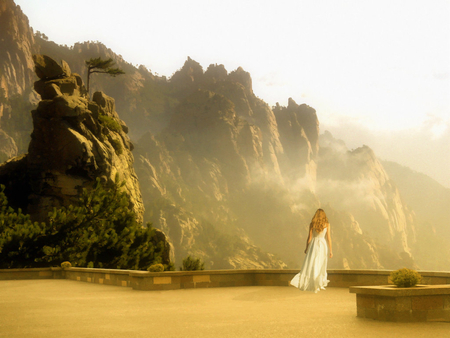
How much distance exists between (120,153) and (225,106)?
10756 cm

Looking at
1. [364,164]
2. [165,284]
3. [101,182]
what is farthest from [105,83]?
[165,284]

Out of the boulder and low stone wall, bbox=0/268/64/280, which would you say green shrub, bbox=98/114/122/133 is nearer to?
the boulder

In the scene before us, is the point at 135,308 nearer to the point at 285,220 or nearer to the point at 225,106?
the point at 285,220

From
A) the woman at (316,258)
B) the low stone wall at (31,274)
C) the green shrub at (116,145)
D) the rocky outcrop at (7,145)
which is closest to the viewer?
the woman at (316,258)

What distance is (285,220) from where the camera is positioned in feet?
483

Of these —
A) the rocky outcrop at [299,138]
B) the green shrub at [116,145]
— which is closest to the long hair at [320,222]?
the green shrub at [116,145]

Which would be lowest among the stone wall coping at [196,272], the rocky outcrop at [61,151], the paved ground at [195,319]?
the paved ground at [195,319]

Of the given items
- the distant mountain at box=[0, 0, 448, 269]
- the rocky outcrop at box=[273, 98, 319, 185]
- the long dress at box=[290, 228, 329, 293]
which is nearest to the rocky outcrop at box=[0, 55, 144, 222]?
the long dress at box=[290, 228, 329, 293]

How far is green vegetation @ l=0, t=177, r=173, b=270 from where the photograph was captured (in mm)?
30266

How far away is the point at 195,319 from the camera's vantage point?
7.14 m

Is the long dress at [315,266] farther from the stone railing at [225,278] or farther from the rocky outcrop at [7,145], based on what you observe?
the rocky outcrop at [7,145]

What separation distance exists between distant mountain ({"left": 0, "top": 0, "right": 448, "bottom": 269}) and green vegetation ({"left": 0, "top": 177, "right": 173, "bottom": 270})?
250ft

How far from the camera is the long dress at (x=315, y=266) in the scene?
12000mm

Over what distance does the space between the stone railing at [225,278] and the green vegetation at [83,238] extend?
15329 mm
